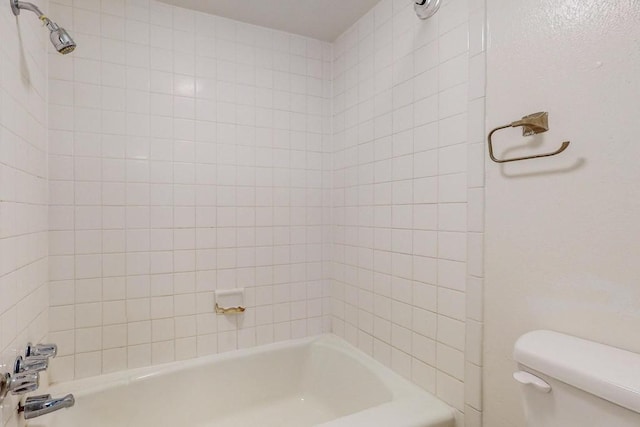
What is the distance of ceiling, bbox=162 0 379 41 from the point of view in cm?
175

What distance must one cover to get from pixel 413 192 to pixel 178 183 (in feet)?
3.88

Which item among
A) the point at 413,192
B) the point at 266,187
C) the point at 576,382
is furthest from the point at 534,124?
the point at 266,187

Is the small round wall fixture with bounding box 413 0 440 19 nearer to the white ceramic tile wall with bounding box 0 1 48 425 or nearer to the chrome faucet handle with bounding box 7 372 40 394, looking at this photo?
the white ceramic tile wall with bounding box 0 1 48 425

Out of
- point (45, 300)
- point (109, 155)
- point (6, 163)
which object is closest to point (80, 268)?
point (45, 300)

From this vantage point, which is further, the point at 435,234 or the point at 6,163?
the point at 435,234

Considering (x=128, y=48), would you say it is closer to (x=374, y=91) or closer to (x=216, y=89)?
(x=216, y=89)

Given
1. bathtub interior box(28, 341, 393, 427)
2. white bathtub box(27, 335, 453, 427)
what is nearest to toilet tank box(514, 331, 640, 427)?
white bathtub box(27, 335, 453, 427)

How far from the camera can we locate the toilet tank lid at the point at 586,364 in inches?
27.7

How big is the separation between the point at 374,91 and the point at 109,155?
1354 mm

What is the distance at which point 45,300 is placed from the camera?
59.4 inches

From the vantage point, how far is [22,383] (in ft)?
3.30

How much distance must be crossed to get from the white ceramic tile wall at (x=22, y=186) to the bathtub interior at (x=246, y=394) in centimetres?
44

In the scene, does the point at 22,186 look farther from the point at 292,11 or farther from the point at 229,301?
the point at 292,11

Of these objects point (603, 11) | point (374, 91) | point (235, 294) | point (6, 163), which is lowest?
point (235, 294)
